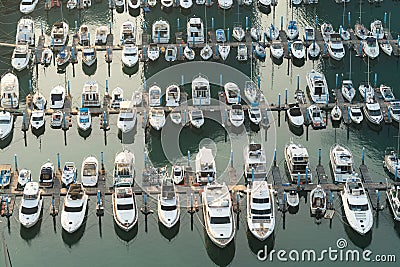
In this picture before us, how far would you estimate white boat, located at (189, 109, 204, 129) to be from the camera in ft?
286

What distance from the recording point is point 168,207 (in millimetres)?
75562

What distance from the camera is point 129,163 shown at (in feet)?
264

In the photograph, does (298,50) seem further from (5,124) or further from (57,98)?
(5,124)

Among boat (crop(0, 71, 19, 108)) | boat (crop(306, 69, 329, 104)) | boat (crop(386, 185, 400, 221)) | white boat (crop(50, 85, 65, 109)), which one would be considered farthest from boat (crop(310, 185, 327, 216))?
boat (crop(0, 71, 19, 108))

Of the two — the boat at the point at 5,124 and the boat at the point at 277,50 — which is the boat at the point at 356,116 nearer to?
the boat at the point at 277,50

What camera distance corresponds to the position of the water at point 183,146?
73500 mm

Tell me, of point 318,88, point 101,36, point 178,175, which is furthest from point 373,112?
point 101,36

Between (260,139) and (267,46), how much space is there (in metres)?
17.6

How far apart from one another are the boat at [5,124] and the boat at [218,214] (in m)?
18.2

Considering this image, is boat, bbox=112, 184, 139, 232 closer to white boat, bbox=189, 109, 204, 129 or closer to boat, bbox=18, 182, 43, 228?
Answer: boat, bbox=18, 182, 43, 228

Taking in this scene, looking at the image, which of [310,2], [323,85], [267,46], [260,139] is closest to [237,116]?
[260,139]

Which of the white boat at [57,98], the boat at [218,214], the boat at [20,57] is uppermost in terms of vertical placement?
the boat at [20,57]

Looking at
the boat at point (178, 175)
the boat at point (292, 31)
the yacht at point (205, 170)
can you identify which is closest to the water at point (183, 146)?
the yacht at point (205, 170)

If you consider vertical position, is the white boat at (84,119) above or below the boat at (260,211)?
above
